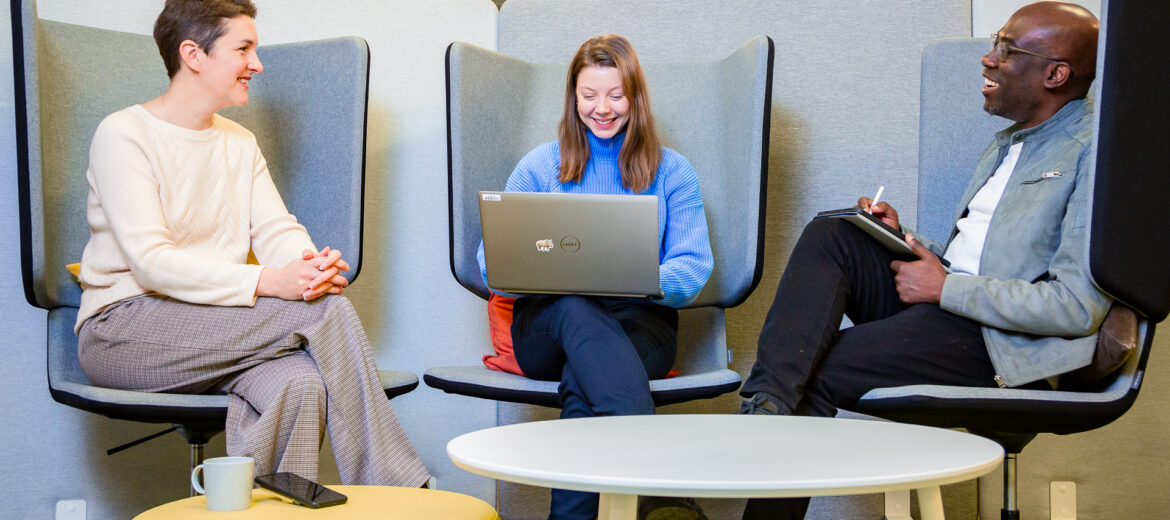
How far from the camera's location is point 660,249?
203 centimetres

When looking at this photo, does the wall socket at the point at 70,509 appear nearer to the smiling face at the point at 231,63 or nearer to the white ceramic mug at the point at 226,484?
the smiling face at the point at 231,63

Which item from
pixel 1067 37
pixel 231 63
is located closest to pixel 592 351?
pixel 231 63

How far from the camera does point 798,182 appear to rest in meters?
2.34

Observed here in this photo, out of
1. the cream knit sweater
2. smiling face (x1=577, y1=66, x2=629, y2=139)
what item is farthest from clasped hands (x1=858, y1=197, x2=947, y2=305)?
the cream knit sweater

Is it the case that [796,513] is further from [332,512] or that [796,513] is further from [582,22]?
[582,22]

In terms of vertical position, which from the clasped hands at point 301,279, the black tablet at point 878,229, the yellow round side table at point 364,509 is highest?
the black tablet at point 878,229

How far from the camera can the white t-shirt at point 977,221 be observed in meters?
1.78

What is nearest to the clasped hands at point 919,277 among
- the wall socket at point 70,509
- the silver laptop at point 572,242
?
the silver laptop at point 572,242

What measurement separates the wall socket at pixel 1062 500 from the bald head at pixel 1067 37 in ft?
3.21

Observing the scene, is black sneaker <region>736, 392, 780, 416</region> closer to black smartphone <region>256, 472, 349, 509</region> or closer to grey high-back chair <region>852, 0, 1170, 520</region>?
grey high-back chair <region>852, 0, 1170, 520</region>

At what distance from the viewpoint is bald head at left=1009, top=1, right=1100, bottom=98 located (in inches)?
68.4

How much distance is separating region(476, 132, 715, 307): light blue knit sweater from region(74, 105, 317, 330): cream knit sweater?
45 centimetres

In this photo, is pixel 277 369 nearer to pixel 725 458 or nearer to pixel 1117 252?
pixel 725 458

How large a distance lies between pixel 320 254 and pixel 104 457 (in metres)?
0.86
